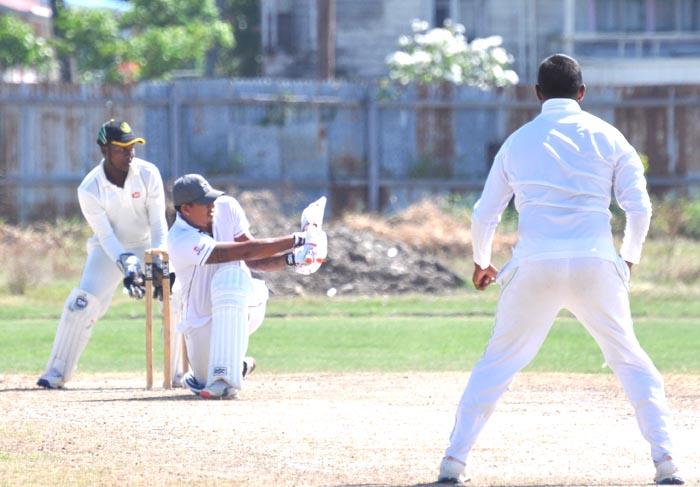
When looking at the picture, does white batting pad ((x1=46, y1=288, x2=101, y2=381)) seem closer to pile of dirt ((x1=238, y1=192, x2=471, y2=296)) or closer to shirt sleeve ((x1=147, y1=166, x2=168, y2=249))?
shirt sleeve ((x1=147, y1=166, x2=168, y2=249))

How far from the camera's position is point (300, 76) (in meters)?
36.4

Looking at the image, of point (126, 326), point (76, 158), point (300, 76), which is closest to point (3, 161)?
point (76, 158)

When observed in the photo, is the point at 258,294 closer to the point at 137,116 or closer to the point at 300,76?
the point at 137,116

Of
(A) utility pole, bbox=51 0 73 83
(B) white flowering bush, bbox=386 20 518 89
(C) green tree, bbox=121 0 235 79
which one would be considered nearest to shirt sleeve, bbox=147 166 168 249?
(B) white flowering bush, bbox=386 20 518 89

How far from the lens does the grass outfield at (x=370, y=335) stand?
45.6 ft

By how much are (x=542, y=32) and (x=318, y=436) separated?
28060 mm

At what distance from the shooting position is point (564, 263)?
22.4ft

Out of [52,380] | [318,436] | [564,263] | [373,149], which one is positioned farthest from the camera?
[373,149]

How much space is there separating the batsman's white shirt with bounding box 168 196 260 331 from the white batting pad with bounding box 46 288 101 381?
127 cm

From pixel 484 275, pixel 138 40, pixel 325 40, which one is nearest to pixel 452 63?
pixel 325 40

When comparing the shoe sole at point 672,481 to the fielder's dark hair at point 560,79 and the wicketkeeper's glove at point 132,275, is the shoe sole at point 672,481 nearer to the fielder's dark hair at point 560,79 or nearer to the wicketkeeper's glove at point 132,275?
the fielder's dark hair at point 560,79

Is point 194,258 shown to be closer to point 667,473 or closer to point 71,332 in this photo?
point 71,332

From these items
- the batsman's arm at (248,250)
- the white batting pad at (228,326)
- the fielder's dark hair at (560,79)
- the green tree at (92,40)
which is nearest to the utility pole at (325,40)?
the green tree at (92,40)

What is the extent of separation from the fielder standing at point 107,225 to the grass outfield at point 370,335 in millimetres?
1777
